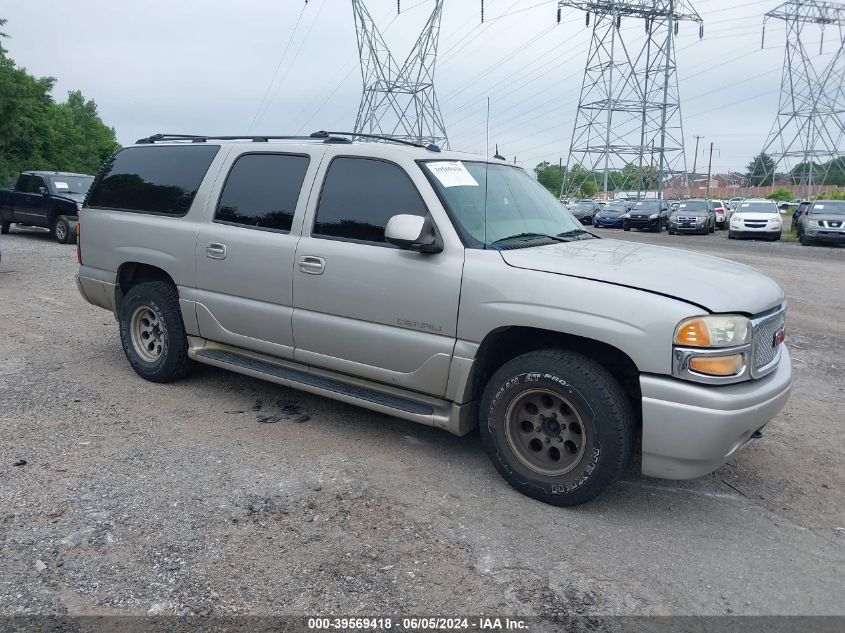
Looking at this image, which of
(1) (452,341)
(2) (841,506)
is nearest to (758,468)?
(2) (841,506)

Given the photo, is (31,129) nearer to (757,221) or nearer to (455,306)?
(757,221)

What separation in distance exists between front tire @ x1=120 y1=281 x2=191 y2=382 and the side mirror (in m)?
2.30

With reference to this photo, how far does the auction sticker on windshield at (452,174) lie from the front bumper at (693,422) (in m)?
1.66

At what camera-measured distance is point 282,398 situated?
535 centimetres

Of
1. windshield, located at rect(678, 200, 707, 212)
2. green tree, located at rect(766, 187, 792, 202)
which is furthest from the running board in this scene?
A: green tree, located at rect(766, 187, 792, 202)

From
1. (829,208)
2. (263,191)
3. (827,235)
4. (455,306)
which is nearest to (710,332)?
(455,306)

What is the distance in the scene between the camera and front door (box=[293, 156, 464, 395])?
3920mm

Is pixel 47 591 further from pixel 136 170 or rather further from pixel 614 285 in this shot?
pixel 136 170

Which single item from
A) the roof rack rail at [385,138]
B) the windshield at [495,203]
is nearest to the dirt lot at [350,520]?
the windshield at [495,203]

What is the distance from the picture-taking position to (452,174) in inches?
168

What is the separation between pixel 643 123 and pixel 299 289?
54.0 m

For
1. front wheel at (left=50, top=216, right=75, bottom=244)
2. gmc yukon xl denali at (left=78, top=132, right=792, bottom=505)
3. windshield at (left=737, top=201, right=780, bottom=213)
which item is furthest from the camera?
windshield at (left=737, top=201, right=780, bottom=213)

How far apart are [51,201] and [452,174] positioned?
15.8 metres

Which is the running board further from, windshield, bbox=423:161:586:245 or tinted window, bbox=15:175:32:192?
tinted window, bbox=15:175:32:192
